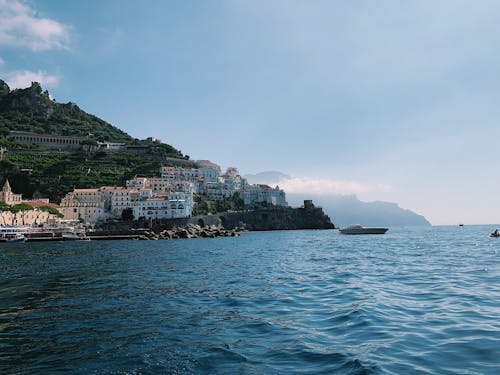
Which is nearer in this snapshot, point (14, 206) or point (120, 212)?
point (14, 206)

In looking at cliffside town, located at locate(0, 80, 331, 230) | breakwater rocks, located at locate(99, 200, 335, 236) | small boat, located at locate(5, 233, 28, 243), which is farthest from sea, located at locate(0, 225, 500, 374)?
cliffside town, located at locate(0, 80, 331, 230)

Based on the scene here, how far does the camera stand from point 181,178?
147125 mm

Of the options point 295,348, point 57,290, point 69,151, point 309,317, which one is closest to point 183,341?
point 295,348

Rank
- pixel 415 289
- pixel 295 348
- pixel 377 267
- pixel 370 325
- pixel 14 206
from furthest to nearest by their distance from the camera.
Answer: pixel 14 206
pixel 377 267
pixel 415 289
pixel 370 325
pixel 295 348

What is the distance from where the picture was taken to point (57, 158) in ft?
466

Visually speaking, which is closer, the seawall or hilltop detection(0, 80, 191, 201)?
the seawall

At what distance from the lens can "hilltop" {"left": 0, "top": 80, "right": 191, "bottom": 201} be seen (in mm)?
120000

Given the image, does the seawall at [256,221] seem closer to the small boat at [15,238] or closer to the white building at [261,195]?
the white building at [261,195]

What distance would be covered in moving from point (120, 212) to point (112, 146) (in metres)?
71.9

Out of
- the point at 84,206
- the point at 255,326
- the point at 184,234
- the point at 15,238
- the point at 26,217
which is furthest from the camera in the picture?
the point at 84,206

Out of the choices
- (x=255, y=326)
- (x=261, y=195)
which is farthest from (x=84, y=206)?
(x=255, y=326)

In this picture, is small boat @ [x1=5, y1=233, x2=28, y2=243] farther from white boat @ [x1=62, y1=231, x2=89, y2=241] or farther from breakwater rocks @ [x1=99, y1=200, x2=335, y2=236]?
breakwater rocks @ [x1=99, y1=200, x2=335, y2=236]

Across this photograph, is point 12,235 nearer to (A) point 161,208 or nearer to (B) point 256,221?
(A) point 161,208

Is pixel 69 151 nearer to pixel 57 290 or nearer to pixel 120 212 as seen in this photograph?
pixel 120 212
